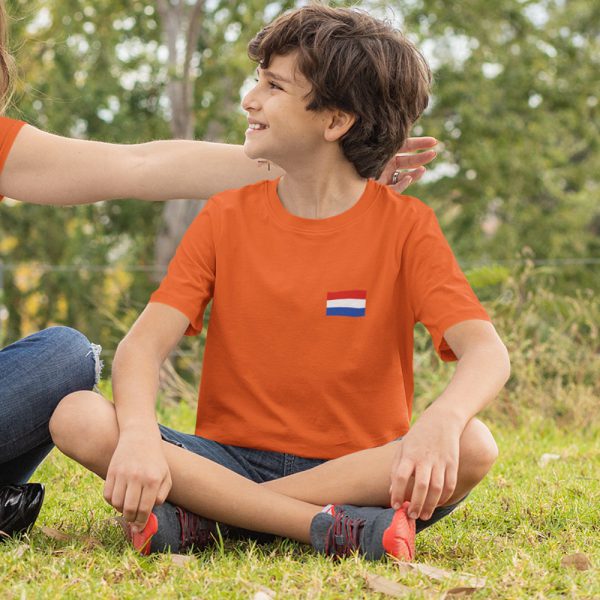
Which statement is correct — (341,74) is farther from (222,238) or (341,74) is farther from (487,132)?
(487,132)

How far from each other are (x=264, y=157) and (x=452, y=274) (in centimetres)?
61

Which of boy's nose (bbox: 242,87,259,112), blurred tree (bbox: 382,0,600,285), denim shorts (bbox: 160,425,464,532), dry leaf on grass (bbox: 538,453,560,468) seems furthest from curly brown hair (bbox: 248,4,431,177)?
blurred tree (bbox: 382,0,600,285)

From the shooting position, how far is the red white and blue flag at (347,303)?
262cm

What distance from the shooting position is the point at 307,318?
262cm

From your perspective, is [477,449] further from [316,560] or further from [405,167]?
[405,167]

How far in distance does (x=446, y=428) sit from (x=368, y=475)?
29 cm

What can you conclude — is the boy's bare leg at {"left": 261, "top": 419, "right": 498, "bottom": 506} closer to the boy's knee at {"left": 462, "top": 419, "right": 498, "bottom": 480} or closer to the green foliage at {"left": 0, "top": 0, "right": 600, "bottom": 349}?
the boy's knee at {"left": 462, "top": 419, "right": 498, "bottom": 480}

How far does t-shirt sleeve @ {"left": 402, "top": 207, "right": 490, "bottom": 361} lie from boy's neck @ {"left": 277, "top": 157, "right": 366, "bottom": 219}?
0.75 ft

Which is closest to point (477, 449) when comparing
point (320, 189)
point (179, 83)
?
point (320, 189)

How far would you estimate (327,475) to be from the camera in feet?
8.14

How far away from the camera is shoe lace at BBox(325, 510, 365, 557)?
2324 mm

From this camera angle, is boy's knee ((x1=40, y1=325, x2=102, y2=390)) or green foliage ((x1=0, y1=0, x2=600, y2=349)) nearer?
boy's knee ((x1=40, y1=325, x2=102, y2=390))

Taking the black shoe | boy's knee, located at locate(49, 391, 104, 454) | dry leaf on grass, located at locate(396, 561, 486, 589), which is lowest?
the black shoe

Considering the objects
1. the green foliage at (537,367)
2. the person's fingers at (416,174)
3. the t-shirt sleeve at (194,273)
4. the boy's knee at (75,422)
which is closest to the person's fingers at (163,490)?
the boy's knee at (75,422)
